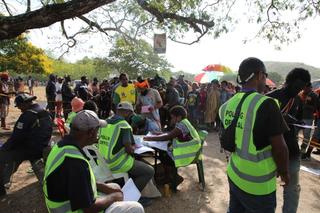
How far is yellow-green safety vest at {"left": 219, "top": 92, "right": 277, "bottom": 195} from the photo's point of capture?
2.55 m

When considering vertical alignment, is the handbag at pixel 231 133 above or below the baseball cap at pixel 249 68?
below

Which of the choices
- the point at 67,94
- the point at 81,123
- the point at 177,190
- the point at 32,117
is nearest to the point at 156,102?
the point at 177,190

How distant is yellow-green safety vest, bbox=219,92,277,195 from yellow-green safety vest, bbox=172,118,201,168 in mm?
2551

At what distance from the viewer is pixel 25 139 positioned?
497 centimetres

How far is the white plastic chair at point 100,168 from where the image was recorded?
4.42m

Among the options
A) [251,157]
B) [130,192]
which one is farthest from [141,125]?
[251,157]

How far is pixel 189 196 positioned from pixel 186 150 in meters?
0.79

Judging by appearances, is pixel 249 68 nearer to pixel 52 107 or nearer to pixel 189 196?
pixel 189 196

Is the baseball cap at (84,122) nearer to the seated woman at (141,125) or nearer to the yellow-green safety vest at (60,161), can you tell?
the yellow-green safety vest at (60,161)

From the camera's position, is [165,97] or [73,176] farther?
[165,97]

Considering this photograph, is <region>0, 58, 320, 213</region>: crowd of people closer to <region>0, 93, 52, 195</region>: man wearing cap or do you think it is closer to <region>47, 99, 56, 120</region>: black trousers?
<region>0, 93, 52, 195</region>: man wearing cap

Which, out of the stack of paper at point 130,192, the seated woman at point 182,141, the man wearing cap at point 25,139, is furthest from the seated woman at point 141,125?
the stack of paper at point 130,192

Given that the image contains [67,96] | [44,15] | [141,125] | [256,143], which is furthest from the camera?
[67,96]

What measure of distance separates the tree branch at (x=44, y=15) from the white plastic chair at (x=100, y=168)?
2.42 metres
